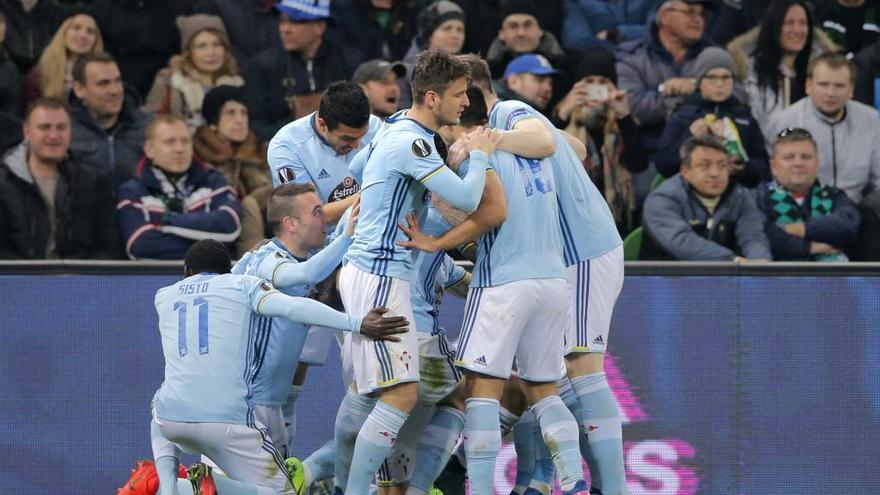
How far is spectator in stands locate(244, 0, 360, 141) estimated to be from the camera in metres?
13.4

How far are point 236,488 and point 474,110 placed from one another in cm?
245

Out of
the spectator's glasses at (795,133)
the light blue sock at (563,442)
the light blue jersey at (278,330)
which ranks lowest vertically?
the light blue sock at (563,442)

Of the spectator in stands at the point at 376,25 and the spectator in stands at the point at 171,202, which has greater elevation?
the spectator in stands at the point at 376,25

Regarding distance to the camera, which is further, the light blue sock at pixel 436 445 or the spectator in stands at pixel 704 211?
the spectator in stands at pixel 704 211

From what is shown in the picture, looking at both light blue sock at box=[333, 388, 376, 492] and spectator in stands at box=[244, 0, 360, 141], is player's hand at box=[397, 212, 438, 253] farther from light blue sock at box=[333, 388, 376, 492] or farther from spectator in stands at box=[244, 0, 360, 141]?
spectator in stands at box=[244, 0, 360, 141]

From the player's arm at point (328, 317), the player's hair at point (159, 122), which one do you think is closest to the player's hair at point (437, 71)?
the player's arm at point (328, 317)

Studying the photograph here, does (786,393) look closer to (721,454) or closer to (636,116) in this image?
(721,454)

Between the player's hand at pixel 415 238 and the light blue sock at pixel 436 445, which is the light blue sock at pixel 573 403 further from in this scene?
the player's hand at pixel 415 238

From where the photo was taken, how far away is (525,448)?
988cm

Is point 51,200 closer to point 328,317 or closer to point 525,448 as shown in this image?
point 328,317

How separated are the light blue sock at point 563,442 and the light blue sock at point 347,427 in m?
0.98

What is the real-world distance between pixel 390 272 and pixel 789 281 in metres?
3.12

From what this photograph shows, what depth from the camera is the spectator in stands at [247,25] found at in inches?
550

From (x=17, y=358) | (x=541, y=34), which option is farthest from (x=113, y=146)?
(x=541, y=34)
